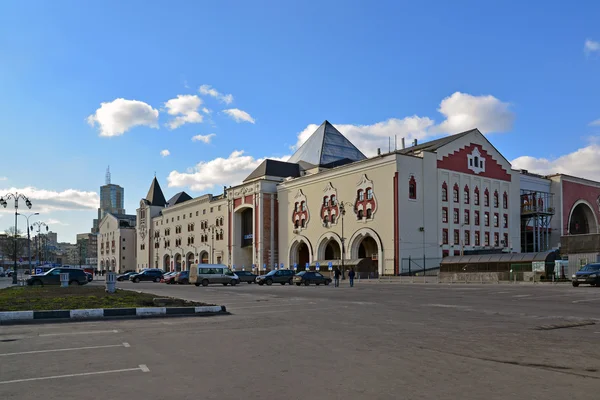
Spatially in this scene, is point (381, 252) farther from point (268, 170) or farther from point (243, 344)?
point (243, 344)

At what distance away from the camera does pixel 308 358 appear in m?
9.17

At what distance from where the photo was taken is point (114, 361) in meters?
8.90

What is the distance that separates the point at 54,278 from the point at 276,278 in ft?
58.9

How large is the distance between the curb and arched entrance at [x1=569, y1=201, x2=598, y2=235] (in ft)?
257

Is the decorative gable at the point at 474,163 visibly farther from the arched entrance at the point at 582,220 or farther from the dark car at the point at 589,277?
the dark car at the point at 589,277

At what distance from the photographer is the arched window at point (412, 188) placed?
62562 mm

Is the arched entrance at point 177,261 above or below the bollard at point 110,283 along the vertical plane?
below

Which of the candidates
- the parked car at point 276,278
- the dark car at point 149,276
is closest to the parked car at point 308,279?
the parked car at point 276,278

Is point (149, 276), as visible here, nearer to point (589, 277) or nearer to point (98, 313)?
point (589, 277)

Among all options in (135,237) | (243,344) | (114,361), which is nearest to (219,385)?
(114,361)

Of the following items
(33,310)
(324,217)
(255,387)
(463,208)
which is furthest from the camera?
(324,217)

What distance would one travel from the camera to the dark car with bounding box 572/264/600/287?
33.1 m

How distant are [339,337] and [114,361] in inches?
190

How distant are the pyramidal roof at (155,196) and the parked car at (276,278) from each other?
271 ft
